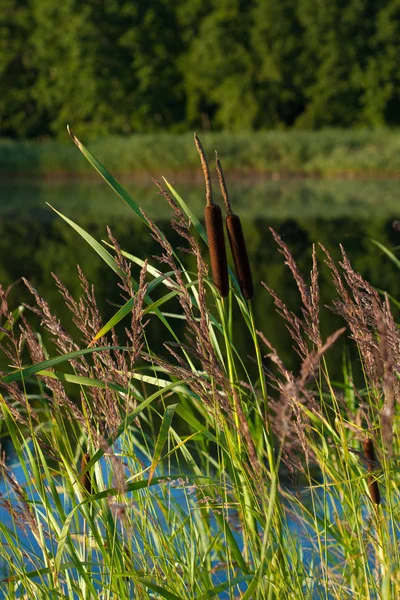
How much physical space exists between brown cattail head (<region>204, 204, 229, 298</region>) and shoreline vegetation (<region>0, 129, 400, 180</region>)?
20314 millimetres

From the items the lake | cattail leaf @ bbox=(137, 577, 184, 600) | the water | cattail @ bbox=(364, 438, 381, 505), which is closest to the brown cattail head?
cattail @ bbox=(364, 438, 381, 505)

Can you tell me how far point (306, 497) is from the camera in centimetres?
354

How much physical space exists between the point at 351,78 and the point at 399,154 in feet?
49.2

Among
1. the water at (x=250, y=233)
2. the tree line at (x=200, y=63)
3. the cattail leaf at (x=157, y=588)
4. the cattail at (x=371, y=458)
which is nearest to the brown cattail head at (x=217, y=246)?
the cattail at (x=371, y=458)

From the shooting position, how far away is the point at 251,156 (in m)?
22.5

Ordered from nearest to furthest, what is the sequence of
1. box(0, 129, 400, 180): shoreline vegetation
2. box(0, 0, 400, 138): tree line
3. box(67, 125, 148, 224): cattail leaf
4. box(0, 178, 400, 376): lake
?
box(67, 125, 148, 224): cattail leaf → box(0, 178, 400, 376): lake → box(0, 129, 400, 180): shoreline vegetation → box(0, 0, 400, 138): tree line

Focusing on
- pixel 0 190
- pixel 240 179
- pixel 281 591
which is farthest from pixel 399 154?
pixel 281 591

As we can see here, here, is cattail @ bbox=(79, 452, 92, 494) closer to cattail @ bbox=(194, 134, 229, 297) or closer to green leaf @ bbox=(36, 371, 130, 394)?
green leaf @ bbox=(36, 371, 130, 394)

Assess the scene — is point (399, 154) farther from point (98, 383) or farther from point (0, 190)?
point (98, 383)

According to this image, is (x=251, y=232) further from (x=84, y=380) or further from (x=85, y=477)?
(x=84, y=380)

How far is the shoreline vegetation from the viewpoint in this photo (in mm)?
21859

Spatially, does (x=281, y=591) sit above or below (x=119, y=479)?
below

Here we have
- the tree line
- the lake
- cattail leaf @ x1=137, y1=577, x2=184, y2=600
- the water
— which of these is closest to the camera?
cattail leaf @ x1=137, y1=577, x2=184, y2=600

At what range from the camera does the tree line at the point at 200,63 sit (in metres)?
34.3
